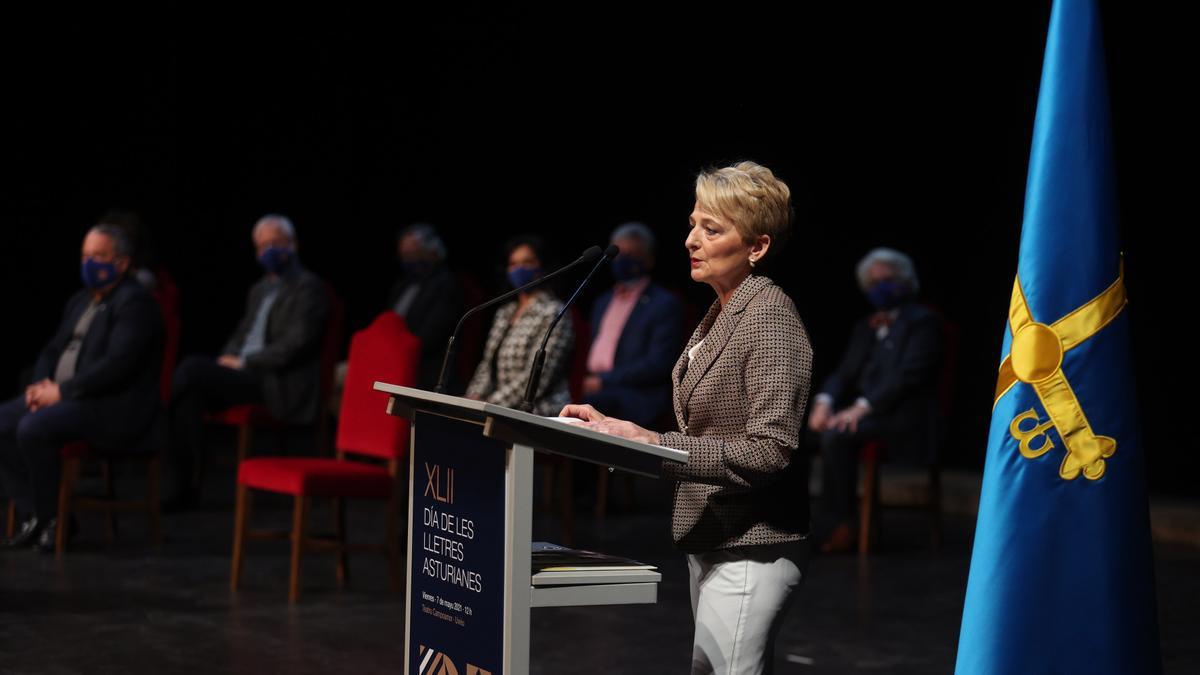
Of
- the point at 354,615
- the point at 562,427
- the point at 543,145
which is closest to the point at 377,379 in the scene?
the point at 354,615

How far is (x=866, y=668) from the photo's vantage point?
3.96 meters

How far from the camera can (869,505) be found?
608 centimetres

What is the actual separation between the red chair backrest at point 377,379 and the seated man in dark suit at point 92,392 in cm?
108

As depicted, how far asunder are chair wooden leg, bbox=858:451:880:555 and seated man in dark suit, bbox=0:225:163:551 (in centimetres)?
282

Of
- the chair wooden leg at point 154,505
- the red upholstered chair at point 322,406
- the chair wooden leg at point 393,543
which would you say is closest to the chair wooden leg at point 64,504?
the chair wooden leg at point 154,505

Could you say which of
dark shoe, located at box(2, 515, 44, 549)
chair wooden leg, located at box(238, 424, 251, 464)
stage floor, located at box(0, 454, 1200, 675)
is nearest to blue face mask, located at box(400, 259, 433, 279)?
chair wooden leg, located at box(238, 424, 251, 464)

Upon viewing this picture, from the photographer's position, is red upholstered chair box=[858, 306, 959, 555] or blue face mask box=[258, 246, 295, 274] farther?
blue face mask box=[258, 246, 295, 274]

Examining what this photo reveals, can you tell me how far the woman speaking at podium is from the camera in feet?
7.23

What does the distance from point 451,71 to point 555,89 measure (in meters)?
0.76

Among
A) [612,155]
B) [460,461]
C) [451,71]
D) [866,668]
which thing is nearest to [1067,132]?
[460,461]

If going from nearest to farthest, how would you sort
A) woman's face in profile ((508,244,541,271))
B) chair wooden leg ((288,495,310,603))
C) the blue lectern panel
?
the blue lectern panel, chair wooden leg ((288,495,310,603)), woman's face in profile ((508,244,541,271))

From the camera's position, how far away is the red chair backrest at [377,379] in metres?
4.90

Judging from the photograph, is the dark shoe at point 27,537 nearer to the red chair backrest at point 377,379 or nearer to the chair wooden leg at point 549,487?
the red chair backrest at point 377,379

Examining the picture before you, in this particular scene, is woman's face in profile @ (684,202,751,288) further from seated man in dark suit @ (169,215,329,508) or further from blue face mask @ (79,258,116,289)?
seated man in dark suit @ (169,215,329,508)
